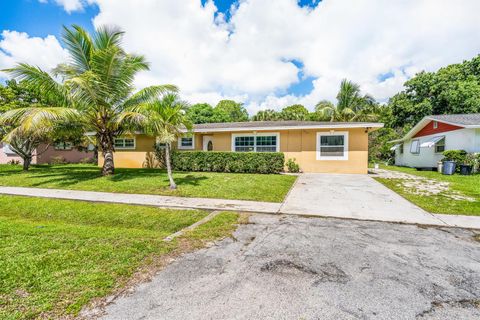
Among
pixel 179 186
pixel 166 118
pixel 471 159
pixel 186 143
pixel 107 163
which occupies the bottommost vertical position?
pixel 179 186

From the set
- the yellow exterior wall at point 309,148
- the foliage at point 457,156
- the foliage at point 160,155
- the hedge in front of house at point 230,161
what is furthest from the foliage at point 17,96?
the foliage at point 457,156

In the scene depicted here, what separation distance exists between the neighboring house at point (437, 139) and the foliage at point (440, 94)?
7.10 meters

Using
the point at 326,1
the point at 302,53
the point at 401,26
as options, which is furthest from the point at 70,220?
the point at 302,53

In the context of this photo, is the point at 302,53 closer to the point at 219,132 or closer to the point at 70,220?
the point at 219,132

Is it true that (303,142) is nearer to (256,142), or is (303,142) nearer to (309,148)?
(309,148)

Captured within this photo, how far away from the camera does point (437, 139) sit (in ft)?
52.4

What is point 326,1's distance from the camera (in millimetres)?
9859

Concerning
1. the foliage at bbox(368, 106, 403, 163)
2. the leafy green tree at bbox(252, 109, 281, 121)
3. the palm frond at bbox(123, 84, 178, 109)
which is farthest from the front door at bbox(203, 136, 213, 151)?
the leafy green tree at bbox(252, 109, 281, 121)

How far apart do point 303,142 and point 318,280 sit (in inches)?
476

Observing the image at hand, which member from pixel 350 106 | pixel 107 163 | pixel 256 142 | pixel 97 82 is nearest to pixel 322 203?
pixel 256 142

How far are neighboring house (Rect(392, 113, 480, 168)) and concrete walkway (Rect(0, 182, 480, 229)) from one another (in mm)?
9736

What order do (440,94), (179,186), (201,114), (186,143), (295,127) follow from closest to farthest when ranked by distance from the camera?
(179,186)
(295,127)
(186,143)
(440,94)
(201,114)

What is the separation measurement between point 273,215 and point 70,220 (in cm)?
496

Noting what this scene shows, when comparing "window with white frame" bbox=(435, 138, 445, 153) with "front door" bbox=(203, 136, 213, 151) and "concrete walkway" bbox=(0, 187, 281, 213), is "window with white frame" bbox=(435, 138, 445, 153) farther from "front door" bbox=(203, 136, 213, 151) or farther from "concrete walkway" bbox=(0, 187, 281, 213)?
"concrete walkway" bbox=(0, 187, 281, 213)
